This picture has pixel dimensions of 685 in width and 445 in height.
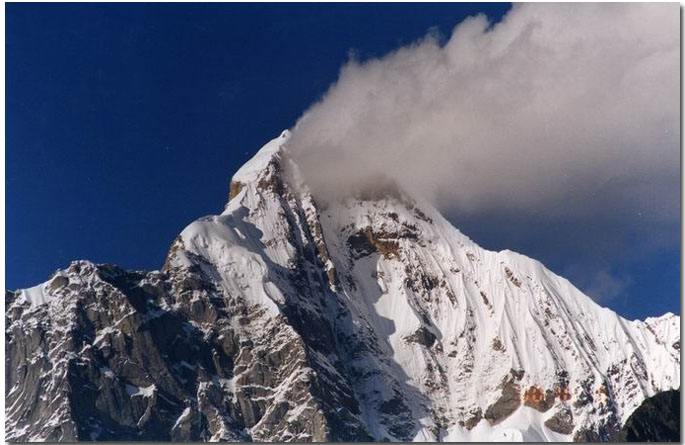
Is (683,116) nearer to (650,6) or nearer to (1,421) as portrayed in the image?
(650,6)

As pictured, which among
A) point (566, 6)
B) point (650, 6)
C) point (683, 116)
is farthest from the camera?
point (566, 6)

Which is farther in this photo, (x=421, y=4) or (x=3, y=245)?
(x=421, y=4)

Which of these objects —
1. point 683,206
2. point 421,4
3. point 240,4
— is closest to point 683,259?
point 683,206

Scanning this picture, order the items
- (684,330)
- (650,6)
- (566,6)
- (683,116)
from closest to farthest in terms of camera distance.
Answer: (684,330), (683,116), (650,6), (566,6)

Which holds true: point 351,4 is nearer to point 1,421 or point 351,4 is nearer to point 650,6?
point 650,6

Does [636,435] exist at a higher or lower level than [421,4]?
lower

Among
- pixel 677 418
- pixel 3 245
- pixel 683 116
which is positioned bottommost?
pixel 677 418
